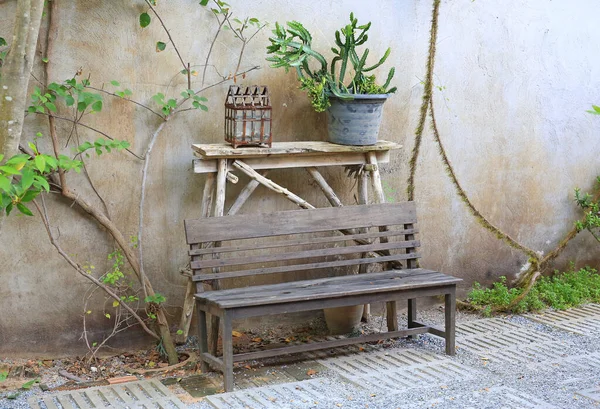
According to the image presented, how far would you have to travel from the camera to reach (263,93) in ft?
16.4

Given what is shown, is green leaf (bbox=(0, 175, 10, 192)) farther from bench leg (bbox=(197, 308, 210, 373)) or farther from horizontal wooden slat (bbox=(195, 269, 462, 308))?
bench leg (bbox=(197, 308, 210, 373))

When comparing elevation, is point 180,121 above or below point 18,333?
above

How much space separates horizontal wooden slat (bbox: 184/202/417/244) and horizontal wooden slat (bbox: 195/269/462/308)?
343mm

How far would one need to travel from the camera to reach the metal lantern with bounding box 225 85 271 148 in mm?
4867

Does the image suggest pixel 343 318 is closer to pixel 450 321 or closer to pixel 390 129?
pixel 450 321

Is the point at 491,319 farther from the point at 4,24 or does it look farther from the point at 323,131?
the point at 4,24

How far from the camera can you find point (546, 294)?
6250 mm

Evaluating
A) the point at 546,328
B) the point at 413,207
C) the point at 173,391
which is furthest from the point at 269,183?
the point at 546,328

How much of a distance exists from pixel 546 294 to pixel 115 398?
363 centimetres

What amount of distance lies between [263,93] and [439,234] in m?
1.95

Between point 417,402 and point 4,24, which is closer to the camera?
point 417,402

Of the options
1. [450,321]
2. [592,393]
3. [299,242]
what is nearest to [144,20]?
[299,242]

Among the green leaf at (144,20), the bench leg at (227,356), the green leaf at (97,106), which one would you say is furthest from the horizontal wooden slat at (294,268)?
the green leaf at (144,20)

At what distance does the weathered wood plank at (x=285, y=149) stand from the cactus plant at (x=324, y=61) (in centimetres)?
27
